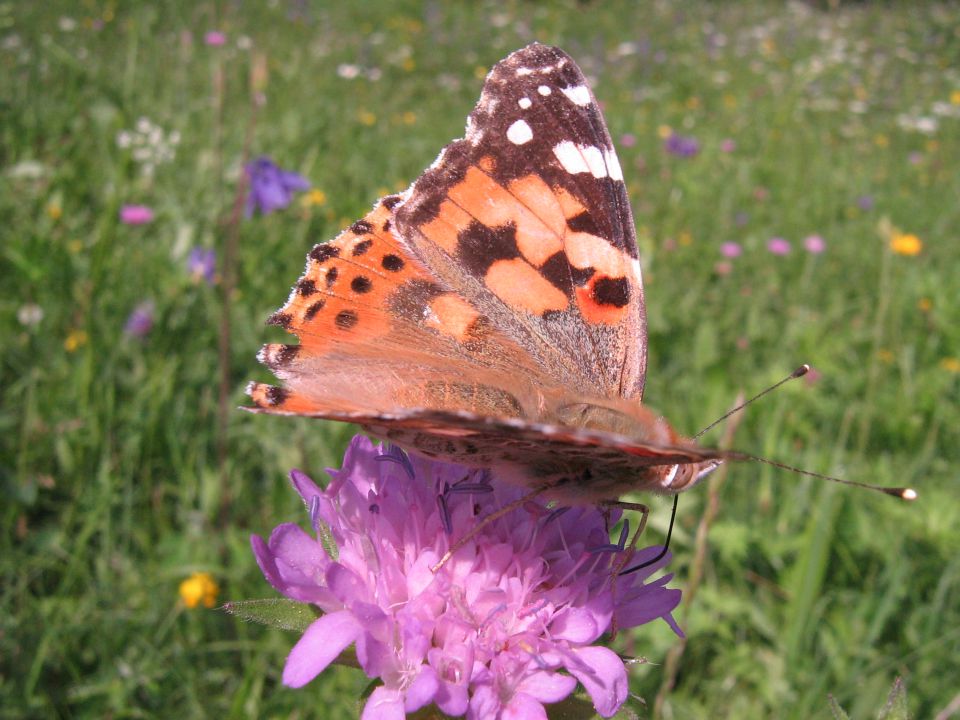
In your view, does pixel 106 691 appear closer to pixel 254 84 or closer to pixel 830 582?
pixel 254 84

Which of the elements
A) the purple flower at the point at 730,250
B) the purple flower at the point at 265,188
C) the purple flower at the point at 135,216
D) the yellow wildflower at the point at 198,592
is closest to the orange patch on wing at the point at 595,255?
the yellow wildflower at the point at 198,592

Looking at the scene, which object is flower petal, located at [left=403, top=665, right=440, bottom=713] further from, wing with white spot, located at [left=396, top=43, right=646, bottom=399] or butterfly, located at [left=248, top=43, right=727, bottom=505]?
wing with white spot, located at [left=396, top=43, right=646, bottom=399]

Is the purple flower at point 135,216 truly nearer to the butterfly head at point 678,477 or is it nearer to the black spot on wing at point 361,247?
the black spot on wing at point 361,247

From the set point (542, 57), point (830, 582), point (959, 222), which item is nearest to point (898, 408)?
point (830, 582)

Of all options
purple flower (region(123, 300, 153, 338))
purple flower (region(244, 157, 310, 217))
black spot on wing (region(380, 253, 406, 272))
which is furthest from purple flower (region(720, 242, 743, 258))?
black spot on wing (region(380, 253, 406, 272))

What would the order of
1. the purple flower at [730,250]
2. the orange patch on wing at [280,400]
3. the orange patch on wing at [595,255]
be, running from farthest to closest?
the purple flower at [730,250], the orange patch on wing at [595,255], the orange patch on wing at [280,400]

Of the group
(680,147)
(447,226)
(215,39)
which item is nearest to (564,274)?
(447,226)

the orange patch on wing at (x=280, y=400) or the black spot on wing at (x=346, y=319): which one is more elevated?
the orange patch on wing at (x=280, y=400)
